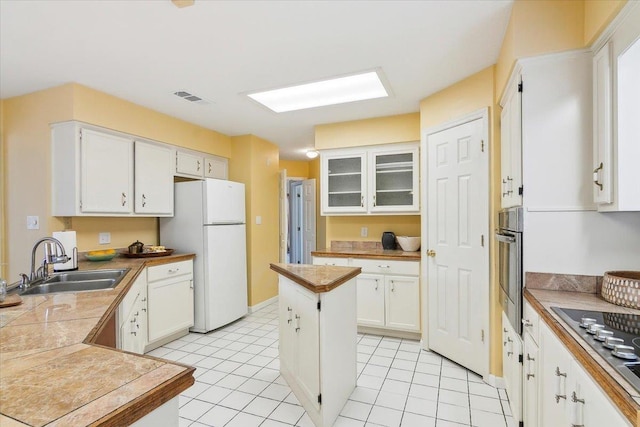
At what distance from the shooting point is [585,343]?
1030mm

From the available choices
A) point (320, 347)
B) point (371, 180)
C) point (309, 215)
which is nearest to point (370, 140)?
point (371, 180)

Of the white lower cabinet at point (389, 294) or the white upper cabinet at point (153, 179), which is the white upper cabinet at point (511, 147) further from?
the white upper cabinet at point (153, 179)

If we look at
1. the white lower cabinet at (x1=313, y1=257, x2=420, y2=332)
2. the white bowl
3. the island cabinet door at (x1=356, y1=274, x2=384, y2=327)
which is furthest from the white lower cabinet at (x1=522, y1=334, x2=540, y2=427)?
the white bowl

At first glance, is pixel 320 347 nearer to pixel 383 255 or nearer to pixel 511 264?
pixel 511 264

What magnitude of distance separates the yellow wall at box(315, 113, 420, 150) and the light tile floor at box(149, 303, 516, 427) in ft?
7.42

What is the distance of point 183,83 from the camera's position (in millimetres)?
2771

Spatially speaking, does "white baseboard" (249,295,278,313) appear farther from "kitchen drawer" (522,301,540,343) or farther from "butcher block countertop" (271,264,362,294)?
"kitchen drawer" (522,301,540,343)

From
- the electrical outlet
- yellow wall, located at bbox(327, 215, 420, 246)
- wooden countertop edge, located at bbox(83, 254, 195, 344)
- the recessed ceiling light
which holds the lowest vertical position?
wooden countertop edge, located at bbox(83, 254, 195, 344)

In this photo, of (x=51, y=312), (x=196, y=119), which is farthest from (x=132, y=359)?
(x=196, y=119)

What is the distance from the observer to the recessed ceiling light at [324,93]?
2.89 metres

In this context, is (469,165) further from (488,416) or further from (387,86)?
(488,416)

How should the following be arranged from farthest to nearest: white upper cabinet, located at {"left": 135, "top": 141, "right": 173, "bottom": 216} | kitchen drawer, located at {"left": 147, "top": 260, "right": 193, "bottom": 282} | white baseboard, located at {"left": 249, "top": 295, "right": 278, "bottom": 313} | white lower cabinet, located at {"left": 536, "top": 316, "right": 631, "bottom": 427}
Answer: white baseboard, located at {"left": 249, "top": 295, "right": 278, "bottom": 313}, white upper cabinet, located at {"left": 135, "top": 141, "right": 173, "bottom": 216}, kitchen drawer, located at {"left": 147, "top": 260, "right": 193, "bottom": 282}, white lower cabinet, located at {"left": 536, "top": 316, "right": 631, "bottom": 427}

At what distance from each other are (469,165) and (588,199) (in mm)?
1045

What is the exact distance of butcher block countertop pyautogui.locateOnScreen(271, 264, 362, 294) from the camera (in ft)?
6.24
